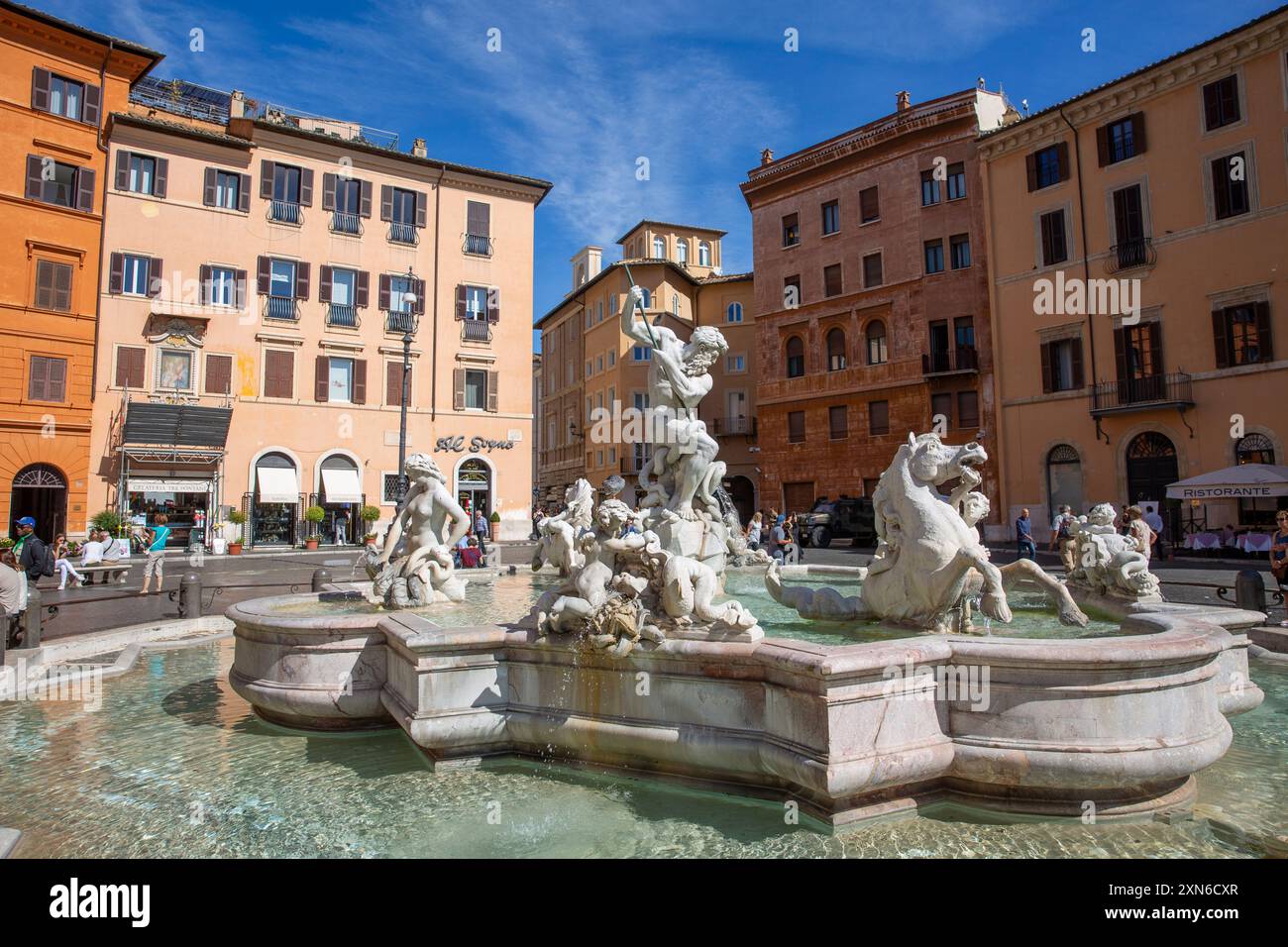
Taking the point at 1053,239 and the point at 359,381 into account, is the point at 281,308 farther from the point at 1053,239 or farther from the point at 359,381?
the point at 1053,239

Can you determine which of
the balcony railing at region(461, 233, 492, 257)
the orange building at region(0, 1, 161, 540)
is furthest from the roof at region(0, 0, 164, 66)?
the balcony railing at region(461, 233, 492, 257)

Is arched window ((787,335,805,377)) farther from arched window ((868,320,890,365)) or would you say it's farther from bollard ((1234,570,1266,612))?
bollard ((1234,570,1266,612))

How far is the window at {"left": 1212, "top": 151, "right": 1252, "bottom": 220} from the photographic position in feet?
76.5

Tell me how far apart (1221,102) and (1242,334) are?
7205 millimetres

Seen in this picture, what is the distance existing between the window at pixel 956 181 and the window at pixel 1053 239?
3.90 metres

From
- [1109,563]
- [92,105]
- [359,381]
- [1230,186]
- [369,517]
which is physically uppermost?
[92,105]

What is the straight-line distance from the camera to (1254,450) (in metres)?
22.8

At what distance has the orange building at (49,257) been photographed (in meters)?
25.1

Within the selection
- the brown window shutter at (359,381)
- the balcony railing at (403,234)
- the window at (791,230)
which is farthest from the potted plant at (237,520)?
the window at (791,230)

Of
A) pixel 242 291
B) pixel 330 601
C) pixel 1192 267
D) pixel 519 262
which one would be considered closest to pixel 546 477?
pixel 519 262

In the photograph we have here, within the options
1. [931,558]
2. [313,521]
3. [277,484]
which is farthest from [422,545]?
[277,484]

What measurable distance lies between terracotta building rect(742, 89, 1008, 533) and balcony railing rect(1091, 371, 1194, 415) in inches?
160

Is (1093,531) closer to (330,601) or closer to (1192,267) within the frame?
(330,601)

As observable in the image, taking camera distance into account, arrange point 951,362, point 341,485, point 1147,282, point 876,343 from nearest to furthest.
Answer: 1. point 1147,282
2. point 341,485
3. point 951,362
4. point 876,343
